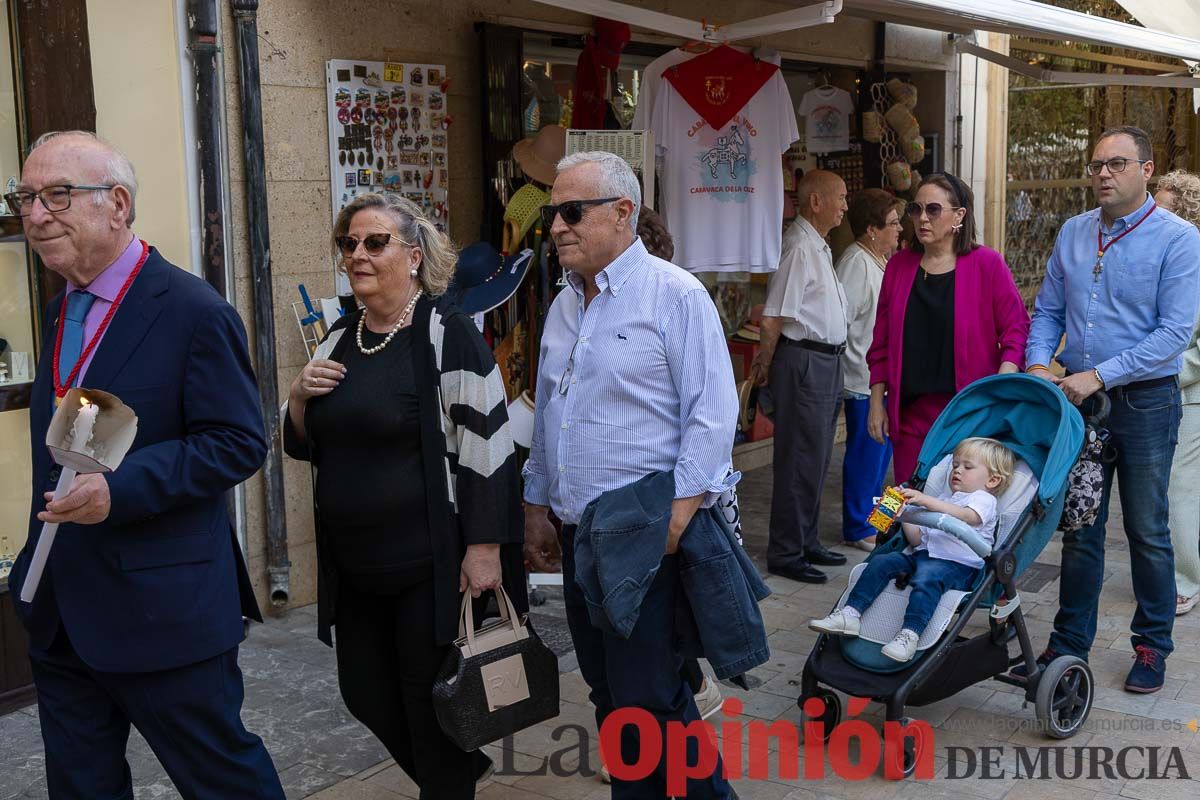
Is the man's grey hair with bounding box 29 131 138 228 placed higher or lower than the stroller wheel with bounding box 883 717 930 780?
higher

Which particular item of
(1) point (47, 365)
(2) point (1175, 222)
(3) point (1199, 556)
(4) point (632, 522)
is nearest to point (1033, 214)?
(3) point (1199, 556)

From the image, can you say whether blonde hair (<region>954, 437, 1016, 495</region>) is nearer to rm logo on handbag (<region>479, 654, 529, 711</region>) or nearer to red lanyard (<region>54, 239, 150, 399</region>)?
rm logo on handbag (<region>479, 654, 529, 711</region>)

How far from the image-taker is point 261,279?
532 cm

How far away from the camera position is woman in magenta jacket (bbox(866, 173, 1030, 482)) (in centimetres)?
511

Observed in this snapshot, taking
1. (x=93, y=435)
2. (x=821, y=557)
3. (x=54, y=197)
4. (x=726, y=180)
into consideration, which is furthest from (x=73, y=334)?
(x=821, y=557)

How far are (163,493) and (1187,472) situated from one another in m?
4.52

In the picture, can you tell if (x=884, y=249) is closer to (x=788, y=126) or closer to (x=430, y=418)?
(x=788, y=126)

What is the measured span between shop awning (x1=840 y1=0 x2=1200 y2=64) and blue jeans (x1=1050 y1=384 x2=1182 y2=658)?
2290 millimetres

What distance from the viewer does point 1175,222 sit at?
15.2 ft

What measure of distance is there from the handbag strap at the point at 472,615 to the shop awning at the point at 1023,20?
12.0 ft

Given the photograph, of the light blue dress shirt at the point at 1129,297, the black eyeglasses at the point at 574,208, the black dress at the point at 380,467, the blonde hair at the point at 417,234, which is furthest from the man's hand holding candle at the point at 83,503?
the light blue dress shirt at the point at 1129,297

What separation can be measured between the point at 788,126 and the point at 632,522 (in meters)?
4.16

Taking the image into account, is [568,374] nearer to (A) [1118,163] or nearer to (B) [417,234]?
(B) [417,234]

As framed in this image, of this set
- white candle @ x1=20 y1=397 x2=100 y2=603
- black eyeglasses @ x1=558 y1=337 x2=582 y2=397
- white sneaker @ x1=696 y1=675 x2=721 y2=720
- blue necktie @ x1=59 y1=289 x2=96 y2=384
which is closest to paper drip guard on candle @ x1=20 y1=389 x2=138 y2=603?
white candle @ x1=20 y1=397 x2=100 y2=603
